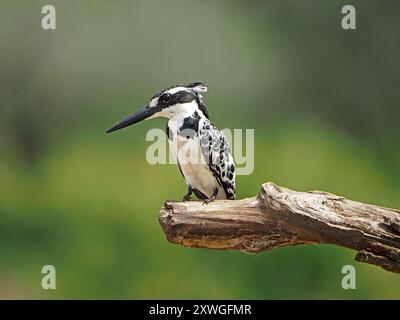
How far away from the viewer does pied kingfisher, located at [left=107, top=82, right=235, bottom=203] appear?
248 cm

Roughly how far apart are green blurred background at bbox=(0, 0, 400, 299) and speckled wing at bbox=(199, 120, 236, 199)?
0.72 m

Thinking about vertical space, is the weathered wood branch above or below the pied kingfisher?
below

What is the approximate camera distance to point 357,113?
340 cm

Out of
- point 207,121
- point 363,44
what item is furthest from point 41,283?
point 363,44

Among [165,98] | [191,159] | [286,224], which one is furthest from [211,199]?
[165,98]

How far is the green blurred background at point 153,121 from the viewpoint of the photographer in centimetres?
333

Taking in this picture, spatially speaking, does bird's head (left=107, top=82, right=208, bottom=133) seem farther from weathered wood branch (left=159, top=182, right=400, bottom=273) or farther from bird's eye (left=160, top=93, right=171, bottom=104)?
weathered wood branch (left=159, top=182, right=400, bottom=273)

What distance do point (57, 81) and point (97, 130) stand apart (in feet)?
1.03

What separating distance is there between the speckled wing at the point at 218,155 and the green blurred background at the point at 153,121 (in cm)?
72

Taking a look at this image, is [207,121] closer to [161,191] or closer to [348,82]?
[161,191]

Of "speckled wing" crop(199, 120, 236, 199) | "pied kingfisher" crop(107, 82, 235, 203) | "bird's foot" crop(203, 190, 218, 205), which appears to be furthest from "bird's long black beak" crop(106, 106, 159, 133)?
"bird's foot" crop(203, 190, 218, 205)

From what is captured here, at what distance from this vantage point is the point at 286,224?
2254 millimetres

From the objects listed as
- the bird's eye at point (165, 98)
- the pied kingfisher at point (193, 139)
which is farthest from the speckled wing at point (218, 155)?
the bird's eye at point (165, 98)

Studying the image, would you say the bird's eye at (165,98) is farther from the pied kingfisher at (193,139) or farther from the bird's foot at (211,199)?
the bird's foot at (211,199)
